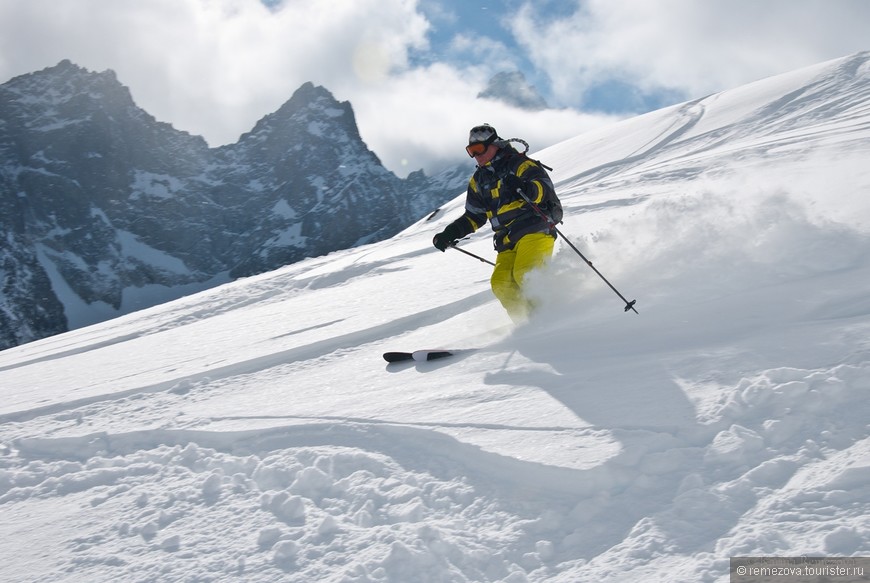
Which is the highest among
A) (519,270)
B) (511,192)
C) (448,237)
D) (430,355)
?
(511,192)

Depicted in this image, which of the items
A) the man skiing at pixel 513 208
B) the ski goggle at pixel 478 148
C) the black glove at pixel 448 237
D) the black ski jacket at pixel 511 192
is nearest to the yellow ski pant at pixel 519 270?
the man skiing at pixel 513 208

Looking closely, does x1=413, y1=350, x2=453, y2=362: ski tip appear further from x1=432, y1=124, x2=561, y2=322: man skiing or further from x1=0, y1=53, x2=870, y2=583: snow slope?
x1=432, y1=124, x2=561, y2=322: man skiing

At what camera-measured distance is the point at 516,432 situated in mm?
3172

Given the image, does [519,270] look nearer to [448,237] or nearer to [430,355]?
[448,237]

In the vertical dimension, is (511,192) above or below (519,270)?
above

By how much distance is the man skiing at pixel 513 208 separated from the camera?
575 cm

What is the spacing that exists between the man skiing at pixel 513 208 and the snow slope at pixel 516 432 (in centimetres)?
25

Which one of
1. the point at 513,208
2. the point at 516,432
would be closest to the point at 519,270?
the point at 513,208

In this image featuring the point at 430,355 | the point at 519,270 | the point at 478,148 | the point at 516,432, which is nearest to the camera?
the point at 516,432

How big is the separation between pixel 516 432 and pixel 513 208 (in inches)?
126

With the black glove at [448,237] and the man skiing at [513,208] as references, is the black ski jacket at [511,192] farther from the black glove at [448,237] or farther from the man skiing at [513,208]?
the black glove at [448,237]

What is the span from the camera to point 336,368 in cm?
525

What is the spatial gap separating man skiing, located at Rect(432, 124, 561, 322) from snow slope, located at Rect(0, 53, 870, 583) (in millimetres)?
245

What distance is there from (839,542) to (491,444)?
148cm
